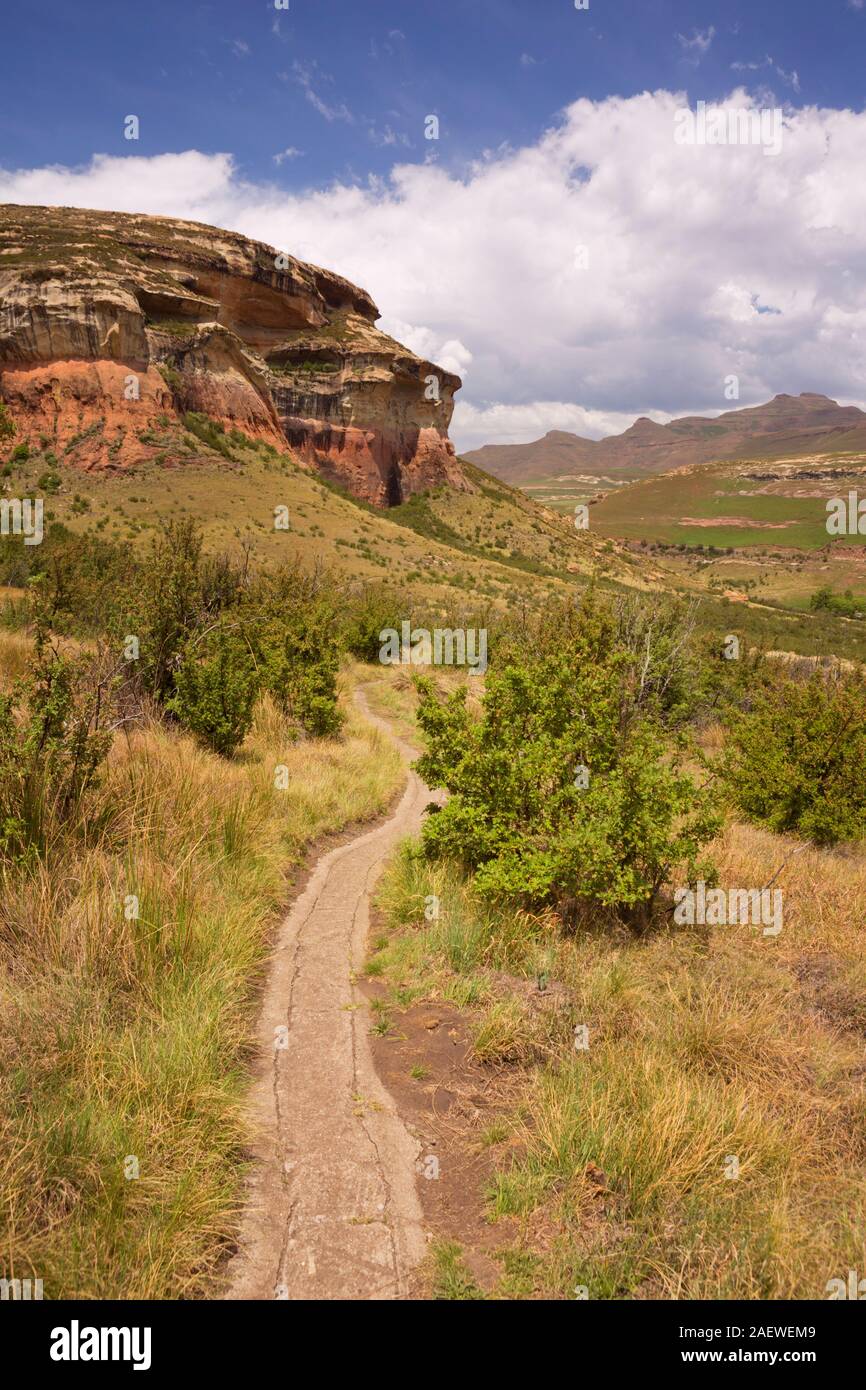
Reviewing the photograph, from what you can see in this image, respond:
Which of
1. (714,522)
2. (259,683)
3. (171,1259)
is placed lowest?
(171,1259)

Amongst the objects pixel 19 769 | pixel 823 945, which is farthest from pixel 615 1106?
pixel 19 769

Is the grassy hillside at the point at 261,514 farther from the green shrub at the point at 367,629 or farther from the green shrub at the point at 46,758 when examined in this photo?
the green shrub at the point at 46,758

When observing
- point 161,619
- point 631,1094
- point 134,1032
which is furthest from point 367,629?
point 631,1094

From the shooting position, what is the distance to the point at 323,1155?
2.99 m

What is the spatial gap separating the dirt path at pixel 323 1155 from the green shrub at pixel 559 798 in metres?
1.28

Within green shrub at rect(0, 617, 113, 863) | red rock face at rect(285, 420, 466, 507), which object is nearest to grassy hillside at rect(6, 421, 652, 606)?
red rock face at rect(285, 420, 466, 507)

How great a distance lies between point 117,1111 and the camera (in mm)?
2793

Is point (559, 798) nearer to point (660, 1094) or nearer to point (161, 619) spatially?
point (660, 1094)

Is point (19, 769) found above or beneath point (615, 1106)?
above

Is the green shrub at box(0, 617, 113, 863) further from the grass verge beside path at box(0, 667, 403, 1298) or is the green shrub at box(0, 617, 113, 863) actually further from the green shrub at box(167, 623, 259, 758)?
the green shrub at box(167, 623, 259, 758)

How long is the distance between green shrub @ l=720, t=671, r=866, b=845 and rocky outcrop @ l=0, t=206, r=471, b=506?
84.9 ft

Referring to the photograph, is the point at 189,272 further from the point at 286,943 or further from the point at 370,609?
the point at 286,943

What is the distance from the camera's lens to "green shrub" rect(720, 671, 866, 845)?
7832mm
